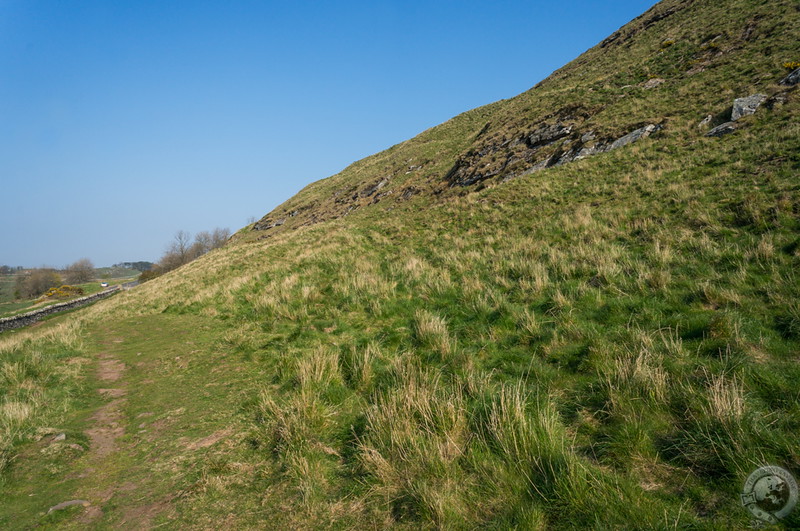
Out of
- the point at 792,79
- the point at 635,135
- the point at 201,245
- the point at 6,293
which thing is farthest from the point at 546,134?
the point at 6,293

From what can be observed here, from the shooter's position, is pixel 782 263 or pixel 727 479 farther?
pixel 782 263

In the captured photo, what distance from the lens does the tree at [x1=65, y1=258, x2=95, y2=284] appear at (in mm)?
88875

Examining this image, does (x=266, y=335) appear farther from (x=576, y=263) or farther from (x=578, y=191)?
(x=578, y=191)

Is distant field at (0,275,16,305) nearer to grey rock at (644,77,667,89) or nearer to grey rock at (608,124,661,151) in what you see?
grey rock at (608,124,661,151)

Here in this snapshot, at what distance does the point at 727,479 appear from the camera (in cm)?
275

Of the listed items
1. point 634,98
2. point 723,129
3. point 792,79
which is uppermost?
point 634,98

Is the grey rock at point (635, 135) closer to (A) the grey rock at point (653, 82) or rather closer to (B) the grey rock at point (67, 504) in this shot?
(A) the grey rock at point (653, 82)

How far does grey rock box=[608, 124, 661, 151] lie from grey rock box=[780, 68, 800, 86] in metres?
5.32

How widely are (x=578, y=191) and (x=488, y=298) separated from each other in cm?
1201

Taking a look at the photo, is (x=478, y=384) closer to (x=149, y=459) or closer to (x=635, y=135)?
(x=149, y=459)

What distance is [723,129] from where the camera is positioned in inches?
632

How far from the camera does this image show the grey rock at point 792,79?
55.5 ft


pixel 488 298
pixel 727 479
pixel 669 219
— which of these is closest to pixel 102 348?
pixel 488 298

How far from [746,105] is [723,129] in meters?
2.43
